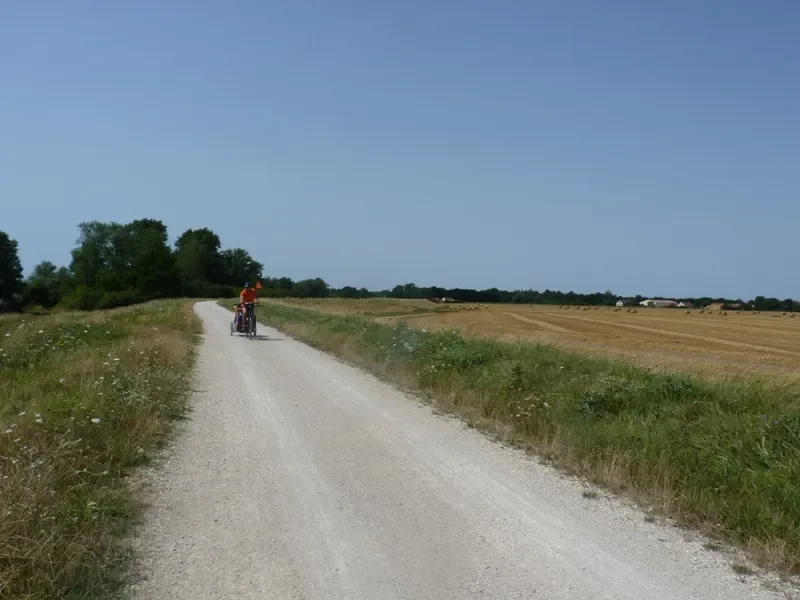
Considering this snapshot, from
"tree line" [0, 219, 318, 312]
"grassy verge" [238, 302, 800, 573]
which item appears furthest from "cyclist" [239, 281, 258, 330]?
"tree line" [0, 219, 318, 312]

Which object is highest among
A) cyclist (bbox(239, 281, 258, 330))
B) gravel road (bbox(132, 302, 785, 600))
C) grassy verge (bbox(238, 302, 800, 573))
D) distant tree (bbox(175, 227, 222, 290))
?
distant tree (bbox(175, 227, 222, 290))

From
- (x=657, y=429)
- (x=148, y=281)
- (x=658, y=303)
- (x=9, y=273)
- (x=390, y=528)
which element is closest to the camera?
(x=390, y=528)

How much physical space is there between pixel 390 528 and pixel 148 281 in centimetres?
11258

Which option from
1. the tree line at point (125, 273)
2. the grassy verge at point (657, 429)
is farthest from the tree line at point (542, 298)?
the grassy verge at point (657, 429)

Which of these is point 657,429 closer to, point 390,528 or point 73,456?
point 390,528

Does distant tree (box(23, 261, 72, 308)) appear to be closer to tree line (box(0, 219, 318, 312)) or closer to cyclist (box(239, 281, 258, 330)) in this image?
tree line (box(0, 219, 318, 312))

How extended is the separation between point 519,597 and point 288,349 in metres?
17.7

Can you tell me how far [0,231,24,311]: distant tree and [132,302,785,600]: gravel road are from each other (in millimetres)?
87519

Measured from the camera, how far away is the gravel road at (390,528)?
4.56 m

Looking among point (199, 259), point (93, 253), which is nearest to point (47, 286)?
point (93, 253)

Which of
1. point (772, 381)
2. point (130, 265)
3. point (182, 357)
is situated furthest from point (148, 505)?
point (130, 265)

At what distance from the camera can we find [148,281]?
110m

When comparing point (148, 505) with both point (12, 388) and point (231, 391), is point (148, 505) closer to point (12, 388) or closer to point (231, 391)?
point (12, 388)

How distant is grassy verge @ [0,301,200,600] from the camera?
4.39 metres
